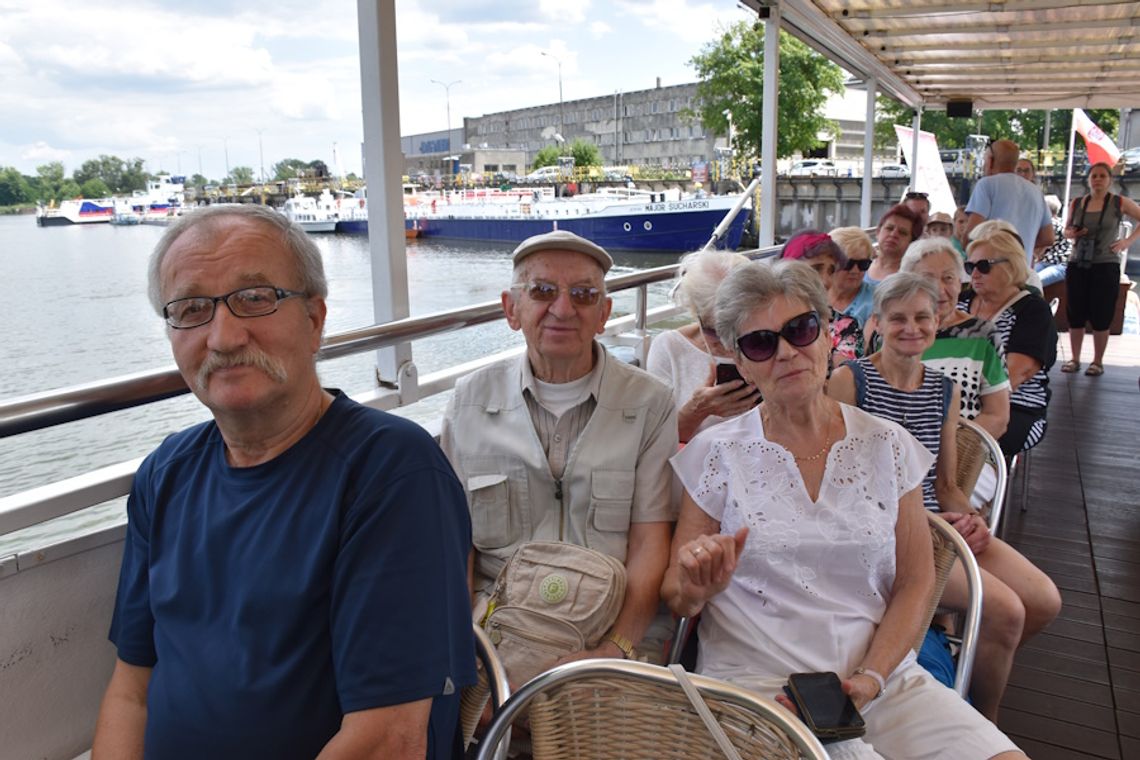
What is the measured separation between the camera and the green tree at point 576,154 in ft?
172

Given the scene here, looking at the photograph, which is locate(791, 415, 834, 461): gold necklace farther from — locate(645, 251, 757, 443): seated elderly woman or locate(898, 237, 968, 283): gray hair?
locate(898, 237, 968, 283): gray hair

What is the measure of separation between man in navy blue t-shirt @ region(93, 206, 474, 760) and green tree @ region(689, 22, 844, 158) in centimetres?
3194

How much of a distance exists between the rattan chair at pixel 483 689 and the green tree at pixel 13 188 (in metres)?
2.13

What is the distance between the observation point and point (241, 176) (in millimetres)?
2146

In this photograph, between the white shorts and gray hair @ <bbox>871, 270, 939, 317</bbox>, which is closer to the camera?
the white shorts

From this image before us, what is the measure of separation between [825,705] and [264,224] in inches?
42.6

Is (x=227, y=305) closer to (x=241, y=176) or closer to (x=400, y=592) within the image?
(x=400, y=592)

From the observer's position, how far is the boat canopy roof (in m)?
5.00

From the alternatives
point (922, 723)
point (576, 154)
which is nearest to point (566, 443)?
point (922, 723)

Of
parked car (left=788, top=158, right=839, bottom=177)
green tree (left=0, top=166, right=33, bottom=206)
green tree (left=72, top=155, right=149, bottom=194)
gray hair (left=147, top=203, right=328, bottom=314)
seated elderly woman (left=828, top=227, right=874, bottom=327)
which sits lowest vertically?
seated elderly woman (left=828, top=227, right=874, bottom=327)

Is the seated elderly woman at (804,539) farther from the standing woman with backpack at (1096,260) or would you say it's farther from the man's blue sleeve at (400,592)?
the standing woman with backpack at (1096,260)

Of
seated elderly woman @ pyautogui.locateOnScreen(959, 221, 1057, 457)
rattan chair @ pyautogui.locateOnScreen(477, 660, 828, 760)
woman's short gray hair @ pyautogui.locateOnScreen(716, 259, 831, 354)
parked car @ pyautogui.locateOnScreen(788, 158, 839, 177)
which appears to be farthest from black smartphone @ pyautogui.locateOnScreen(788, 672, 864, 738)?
parked car @ pyautogui.locateOnScreen(788, 158, 839, 177)

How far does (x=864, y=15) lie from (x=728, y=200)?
46.1 ft

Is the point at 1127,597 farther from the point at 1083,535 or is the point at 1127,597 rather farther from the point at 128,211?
the point at 128,211
